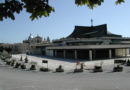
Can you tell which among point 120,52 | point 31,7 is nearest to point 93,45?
point 120,52

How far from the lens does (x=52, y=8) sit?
16.9ft

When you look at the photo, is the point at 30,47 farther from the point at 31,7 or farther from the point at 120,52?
the point at 31,7

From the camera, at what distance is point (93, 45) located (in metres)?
58.9

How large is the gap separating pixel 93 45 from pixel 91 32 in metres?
24.6

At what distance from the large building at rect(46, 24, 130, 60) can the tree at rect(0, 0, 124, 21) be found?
52.6 metres

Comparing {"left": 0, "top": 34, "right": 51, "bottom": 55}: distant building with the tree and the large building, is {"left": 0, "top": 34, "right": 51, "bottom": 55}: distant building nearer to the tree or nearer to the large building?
the large building

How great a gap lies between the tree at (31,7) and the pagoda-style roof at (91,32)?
7375cm

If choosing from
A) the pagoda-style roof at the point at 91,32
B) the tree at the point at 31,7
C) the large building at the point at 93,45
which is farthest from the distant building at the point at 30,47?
the tree at the point at 31,7

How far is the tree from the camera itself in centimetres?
480

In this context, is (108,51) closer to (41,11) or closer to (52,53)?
(52,53)

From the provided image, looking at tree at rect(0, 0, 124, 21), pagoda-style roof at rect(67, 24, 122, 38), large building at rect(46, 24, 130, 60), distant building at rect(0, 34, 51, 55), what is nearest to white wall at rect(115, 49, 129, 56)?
large building at rect(46, 24, 130, 60)

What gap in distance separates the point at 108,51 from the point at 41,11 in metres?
64.3

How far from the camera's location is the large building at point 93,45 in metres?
61.9

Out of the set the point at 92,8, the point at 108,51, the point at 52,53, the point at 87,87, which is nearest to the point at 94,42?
the point at 108,51
